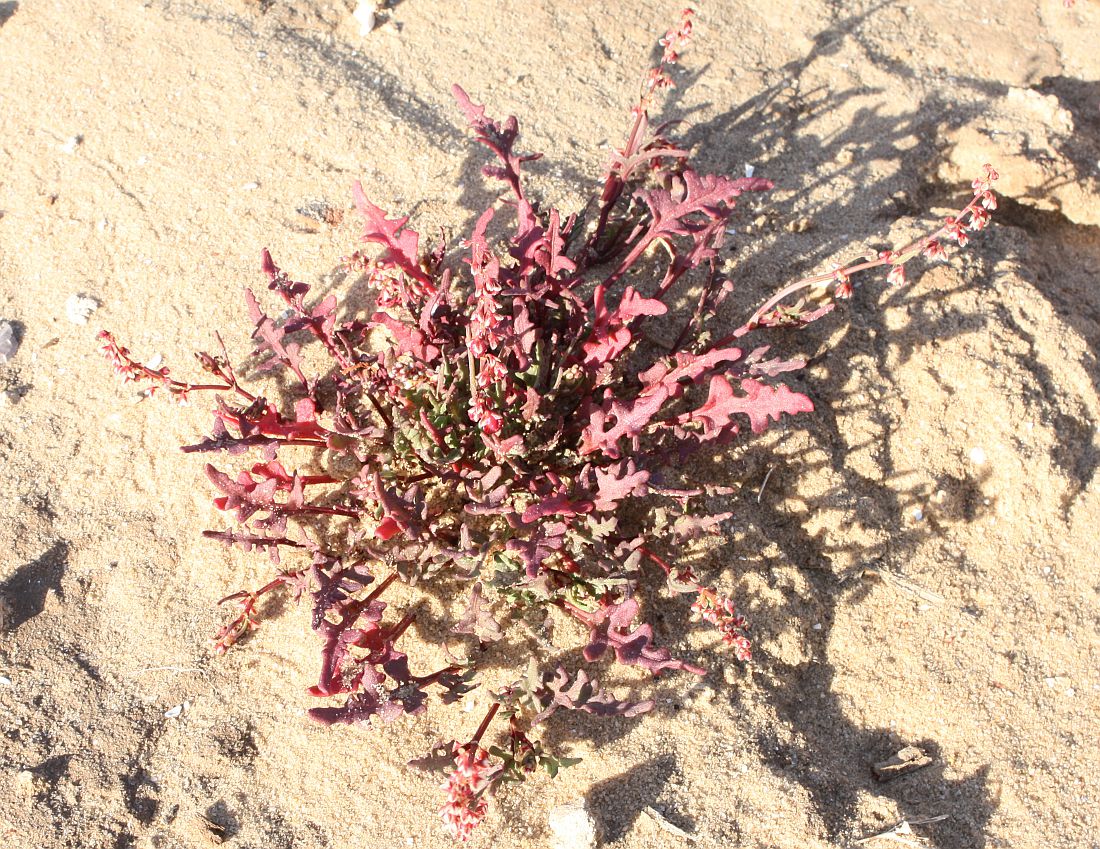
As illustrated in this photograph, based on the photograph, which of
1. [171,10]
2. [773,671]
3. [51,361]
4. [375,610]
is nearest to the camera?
[375,610]

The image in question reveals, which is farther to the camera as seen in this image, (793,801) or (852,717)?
(852,717)

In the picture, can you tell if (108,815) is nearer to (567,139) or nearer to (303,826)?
(303,826)

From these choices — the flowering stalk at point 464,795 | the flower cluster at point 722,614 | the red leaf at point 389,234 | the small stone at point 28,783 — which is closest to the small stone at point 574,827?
the flowering stalk at point 464,795

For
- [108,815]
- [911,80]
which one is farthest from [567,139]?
[108,815]

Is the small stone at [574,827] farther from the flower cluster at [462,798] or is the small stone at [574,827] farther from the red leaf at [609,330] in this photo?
the red leaf at [609,330]

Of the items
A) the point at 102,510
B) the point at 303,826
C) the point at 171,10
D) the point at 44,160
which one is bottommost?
the point at 303,826

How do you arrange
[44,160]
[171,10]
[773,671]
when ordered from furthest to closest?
[171,10], [44,160], [773,671]

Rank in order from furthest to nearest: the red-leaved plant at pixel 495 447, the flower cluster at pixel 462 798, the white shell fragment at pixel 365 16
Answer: the white shell fragment at pixel 365 16
the red-leaved plant at pixel 495 447
the flower cluster at pixel 462 798
